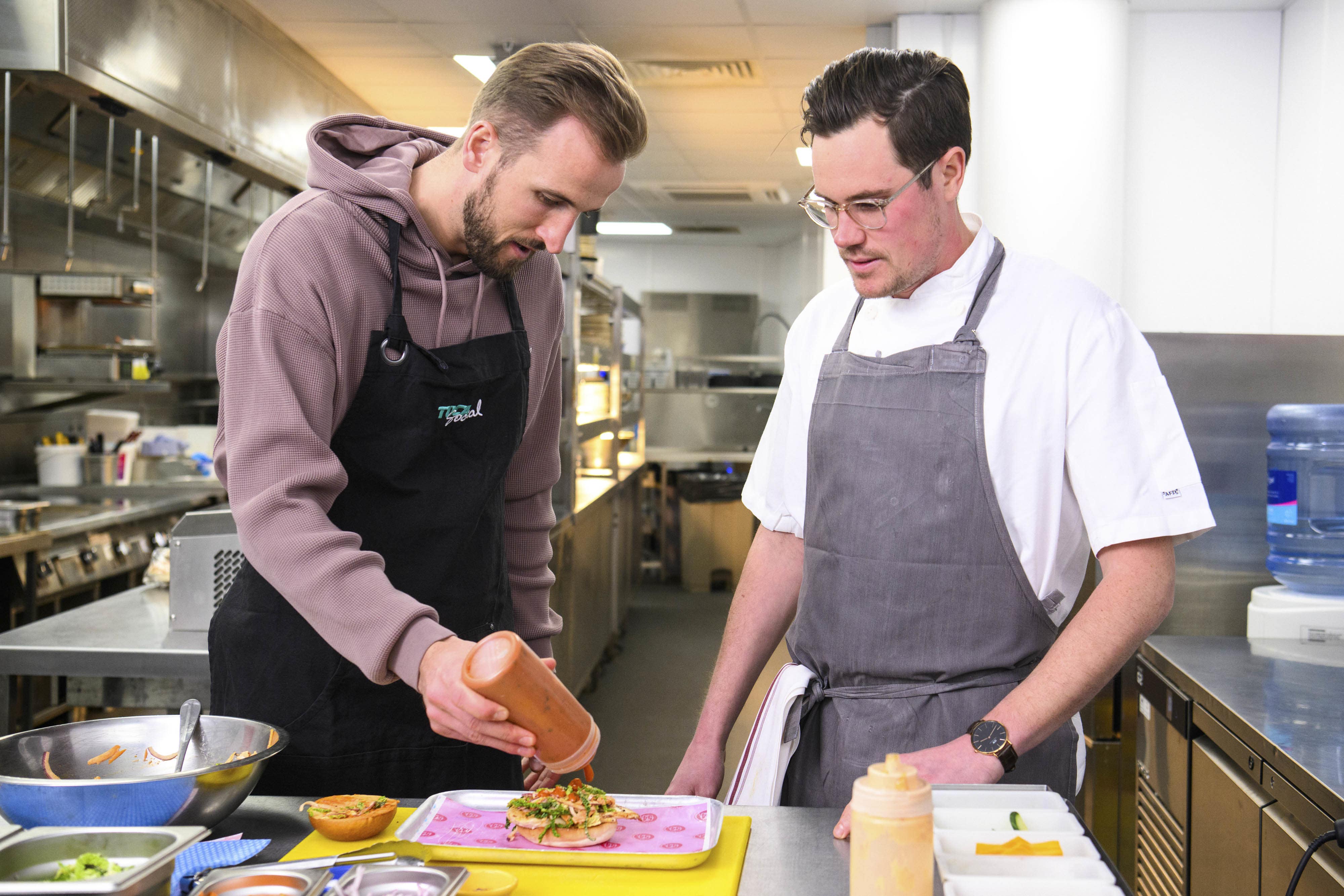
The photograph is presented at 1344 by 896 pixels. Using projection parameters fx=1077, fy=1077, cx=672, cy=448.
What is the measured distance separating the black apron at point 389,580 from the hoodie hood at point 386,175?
0.04 meters

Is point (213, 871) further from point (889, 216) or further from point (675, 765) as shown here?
point (675, 765)

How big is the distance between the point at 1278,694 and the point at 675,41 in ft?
12.2

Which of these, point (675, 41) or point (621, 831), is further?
point (675, 41)

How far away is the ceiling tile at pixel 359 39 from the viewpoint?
15.6ft

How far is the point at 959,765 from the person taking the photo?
1375mm

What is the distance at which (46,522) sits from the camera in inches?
174

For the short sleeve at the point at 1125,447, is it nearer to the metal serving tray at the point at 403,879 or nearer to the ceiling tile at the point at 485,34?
the metal serving tray at the point at 403,879

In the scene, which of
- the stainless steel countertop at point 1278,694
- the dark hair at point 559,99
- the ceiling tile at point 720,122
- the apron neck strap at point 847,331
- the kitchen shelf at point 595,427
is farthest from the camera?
the ceiling tile at point 720,122

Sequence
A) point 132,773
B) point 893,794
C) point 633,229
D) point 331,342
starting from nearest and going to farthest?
point 893,794 → point 132,773 → point 331,342 → point 633,229

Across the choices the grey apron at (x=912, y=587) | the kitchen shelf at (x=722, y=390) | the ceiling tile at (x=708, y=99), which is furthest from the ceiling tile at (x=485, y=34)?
the kitchen shelf at (x=722, y=390)

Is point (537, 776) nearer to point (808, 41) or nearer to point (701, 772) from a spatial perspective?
point (701, 772)

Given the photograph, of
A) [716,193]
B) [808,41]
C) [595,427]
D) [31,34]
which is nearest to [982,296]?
[31,34]

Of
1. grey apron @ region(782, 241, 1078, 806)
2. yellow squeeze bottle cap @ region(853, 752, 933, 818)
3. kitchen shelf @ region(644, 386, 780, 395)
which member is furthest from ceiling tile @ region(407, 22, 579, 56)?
kitchen shelf @ region(644, 386, 780, 395)

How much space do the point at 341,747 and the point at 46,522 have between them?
3.59 meters
